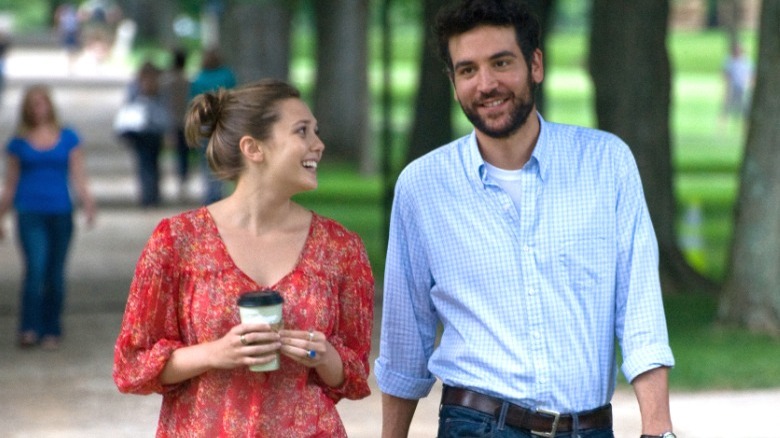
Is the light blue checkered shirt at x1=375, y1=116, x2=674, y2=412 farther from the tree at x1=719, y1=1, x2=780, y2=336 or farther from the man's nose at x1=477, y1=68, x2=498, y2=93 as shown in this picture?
the tree at x1=719, y1=1, x2=780, y2=336

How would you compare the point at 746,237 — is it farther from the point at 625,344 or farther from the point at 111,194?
the point at 111,194

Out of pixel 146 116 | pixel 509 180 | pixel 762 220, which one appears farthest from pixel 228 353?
pixel 146 116

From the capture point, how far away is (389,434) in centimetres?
468

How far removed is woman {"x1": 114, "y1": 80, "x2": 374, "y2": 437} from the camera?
4301 millimetres

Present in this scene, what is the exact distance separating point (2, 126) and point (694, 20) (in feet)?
163

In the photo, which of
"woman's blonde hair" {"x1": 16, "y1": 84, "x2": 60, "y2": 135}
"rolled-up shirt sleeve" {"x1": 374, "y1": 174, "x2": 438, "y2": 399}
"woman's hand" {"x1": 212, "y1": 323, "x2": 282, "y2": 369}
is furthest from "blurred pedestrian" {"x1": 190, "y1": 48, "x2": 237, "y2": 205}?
"woman's hand" {"x1": 212, "y1": 323, "x2": 282, "y2": 369}

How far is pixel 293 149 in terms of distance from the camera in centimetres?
439

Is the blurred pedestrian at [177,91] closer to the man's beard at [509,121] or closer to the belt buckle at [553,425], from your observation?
the man's beard at [509,121]

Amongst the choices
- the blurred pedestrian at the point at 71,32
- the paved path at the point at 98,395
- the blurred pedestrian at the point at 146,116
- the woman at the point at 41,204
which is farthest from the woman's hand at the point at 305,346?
the blurred pedestrian at the point at 71,32

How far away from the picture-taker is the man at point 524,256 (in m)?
4.37

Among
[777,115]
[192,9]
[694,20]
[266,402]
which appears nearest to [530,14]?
[266,402]

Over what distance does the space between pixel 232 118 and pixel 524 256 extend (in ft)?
2.70

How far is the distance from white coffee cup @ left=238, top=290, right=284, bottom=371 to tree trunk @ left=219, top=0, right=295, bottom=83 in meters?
25.6

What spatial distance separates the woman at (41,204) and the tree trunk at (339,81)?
62.8 ft
